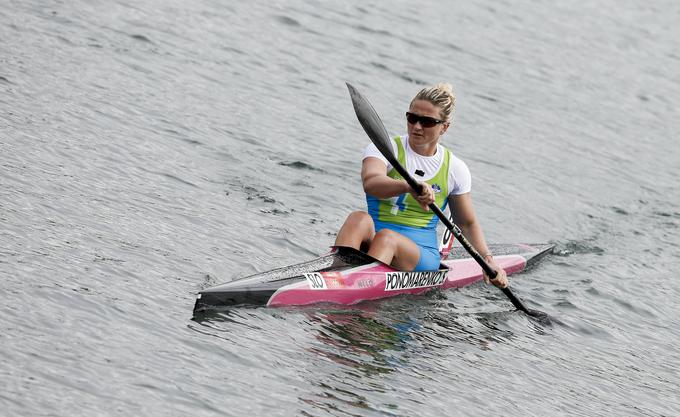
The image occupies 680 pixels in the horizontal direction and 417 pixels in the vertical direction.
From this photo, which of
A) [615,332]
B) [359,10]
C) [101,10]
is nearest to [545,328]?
[615,332]

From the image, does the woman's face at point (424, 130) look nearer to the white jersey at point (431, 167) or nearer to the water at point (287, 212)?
the white jersey at point (431, 167)

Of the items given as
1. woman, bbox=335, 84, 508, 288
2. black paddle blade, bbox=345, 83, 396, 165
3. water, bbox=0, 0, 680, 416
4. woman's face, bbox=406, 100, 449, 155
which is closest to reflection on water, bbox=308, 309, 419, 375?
water, bbox=0, 0, 680, 416

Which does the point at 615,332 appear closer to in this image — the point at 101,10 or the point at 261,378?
the point at 261,378

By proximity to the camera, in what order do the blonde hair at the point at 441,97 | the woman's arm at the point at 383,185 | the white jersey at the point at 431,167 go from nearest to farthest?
the woman's arm at the point at 383,185, the blonde hair at the point at 441,97, the white jersey at the point at 431,167

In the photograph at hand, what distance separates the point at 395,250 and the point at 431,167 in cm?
76

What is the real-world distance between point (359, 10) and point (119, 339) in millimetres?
17613

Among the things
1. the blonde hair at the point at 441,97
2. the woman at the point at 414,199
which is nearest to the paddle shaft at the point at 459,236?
the woman at the point at 414,199

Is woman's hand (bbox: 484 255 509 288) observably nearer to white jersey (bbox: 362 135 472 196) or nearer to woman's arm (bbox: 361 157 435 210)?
white jersey (bbox: 362 135 472 196)

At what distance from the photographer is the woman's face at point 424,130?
8.29 metres

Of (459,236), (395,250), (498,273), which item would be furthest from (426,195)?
(498,273)

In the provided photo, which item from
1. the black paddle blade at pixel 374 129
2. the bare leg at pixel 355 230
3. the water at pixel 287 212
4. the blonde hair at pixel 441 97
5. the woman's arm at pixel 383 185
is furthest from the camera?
the bare leg at pixel 355 230

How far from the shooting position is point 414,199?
8664 millimetres

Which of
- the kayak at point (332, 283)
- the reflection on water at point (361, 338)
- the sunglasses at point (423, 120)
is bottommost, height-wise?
the reflection on water at point (361, 338)

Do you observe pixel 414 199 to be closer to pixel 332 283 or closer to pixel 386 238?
pixel 386 238
